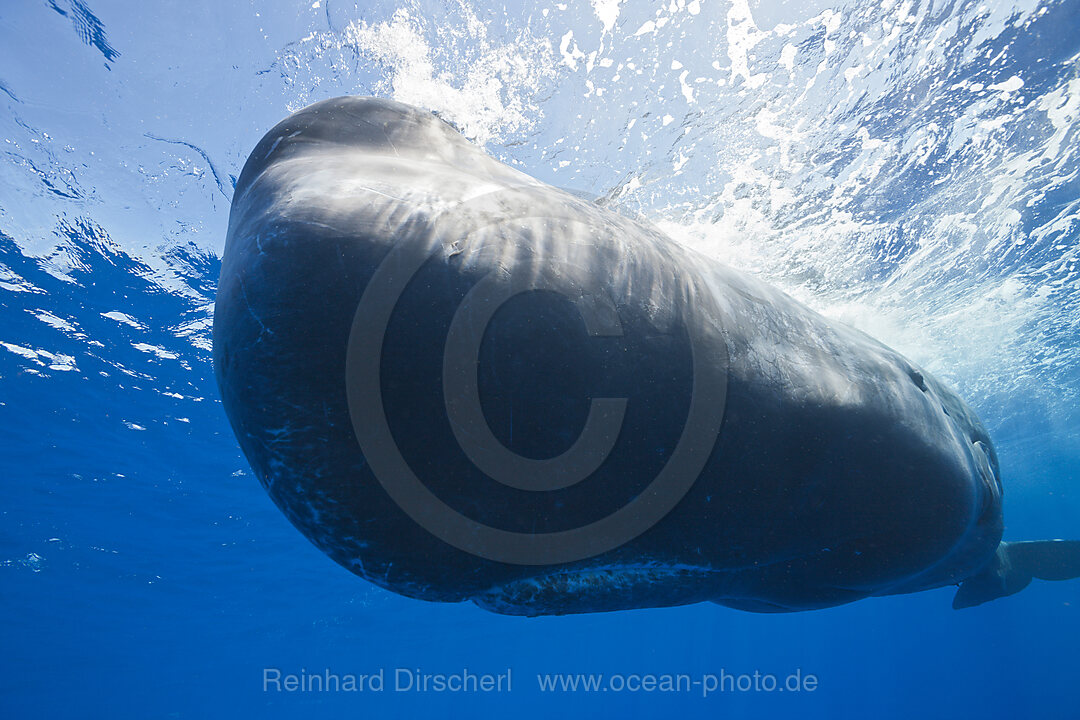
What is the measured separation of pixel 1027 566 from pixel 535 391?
839 cm

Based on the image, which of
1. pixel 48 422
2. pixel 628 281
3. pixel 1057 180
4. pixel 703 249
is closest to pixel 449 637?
pixel 48 422

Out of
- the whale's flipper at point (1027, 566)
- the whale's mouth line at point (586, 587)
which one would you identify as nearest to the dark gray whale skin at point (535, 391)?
the whale's mouth line at point (586, 587)

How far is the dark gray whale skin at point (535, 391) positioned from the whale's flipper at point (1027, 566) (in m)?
4.94

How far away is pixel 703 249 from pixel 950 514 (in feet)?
32.1

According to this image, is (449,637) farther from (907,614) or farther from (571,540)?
(907,614)

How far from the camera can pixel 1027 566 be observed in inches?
277

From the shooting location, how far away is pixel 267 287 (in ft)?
5.70

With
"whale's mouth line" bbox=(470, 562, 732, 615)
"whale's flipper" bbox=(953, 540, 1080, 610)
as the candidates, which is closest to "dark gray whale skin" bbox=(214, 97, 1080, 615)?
"whale's mouth line" bbox=(470, 562, 732, 615)

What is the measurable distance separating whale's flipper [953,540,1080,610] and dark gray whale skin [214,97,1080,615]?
16.2 feet

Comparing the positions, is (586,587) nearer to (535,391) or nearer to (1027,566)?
(535,391)

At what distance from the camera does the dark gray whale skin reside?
1.78 metres

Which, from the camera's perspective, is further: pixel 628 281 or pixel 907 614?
pixel 907 614

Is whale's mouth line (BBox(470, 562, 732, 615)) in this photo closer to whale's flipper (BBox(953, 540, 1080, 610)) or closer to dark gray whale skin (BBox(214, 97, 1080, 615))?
dark gray whale skin (BBox(214, 97, 1080, 615))

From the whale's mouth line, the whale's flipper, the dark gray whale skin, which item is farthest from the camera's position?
the whale's flipper
